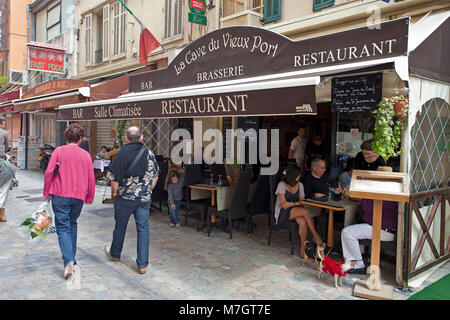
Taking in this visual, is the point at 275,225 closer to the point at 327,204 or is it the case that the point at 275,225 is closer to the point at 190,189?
the point at 327,204

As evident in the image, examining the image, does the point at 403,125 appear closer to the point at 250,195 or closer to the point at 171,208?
the point at 250,195

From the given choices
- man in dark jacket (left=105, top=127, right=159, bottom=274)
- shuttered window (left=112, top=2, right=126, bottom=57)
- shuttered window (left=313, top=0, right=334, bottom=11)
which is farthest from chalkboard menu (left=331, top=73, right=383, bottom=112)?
shuttered window (left=112, top=2, right=126, bottom=57)

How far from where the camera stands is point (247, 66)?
568 centimetres

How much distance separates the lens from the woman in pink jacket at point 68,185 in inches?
160

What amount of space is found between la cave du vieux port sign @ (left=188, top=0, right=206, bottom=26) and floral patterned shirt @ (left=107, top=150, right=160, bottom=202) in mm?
6425

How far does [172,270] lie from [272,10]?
20.1 ft

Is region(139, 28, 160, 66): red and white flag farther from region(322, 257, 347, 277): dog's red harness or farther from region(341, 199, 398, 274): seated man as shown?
region(322, 257, 347, 277): dog's red harness

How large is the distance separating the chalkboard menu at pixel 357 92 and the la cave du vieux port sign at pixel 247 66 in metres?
0.46

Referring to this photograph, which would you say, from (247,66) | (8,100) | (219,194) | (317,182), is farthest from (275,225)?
(8,100)

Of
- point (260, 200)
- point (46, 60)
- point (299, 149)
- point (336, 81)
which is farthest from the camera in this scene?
point (46, 60)

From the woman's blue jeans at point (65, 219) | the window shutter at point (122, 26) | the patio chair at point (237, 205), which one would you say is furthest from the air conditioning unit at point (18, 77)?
Answer: the woman's blue jeans at point (65, 219)

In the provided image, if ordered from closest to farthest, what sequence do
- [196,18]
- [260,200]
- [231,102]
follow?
[231,102] → [260,200] → [196,18]

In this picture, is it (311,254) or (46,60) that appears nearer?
(311,254)

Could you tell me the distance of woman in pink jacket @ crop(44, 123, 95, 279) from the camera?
4.05 metres
